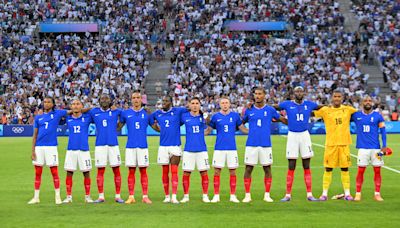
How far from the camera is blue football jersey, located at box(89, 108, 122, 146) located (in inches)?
562

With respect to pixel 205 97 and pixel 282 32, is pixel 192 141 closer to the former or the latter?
pixel 205 97

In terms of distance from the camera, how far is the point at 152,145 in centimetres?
3080

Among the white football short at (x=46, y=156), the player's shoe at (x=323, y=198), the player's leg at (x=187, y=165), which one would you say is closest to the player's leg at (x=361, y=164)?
the player's shoe at (x=323, y=198)

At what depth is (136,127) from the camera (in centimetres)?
1427

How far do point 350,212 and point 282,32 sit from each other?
35847mm

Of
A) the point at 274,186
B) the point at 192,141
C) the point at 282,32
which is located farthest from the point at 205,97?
the point at 192,141

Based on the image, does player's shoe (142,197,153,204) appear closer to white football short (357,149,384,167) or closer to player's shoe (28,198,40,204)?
player's shoe (28,198,40,204)

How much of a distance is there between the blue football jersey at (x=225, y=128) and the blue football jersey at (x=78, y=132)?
2.59 metres

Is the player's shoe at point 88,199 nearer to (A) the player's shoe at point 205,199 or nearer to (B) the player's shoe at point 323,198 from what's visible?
(A) the player's shoe at point 205,199

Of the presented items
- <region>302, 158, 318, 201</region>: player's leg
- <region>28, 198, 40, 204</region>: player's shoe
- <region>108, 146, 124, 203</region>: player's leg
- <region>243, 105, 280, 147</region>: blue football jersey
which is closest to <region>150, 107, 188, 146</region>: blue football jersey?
<region>108, 146, 124, 203</region>: player's leg

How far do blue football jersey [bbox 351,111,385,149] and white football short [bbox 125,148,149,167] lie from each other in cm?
450

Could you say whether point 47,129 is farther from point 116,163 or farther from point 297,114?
point 297,114

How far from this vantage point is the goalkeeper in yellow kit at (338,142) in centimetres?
1451

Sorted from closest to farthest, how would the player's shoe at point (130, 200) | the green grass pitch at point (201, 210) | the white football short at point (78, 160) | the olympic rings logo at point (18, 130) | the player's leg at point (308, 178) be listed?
the green grass pitch at point (201, 210) < the player's shoe at point (130, 200) < the white football short at point (78, 160) < the player's leg at point (308, 178) < the olympic rings logo at point (18, 130)
